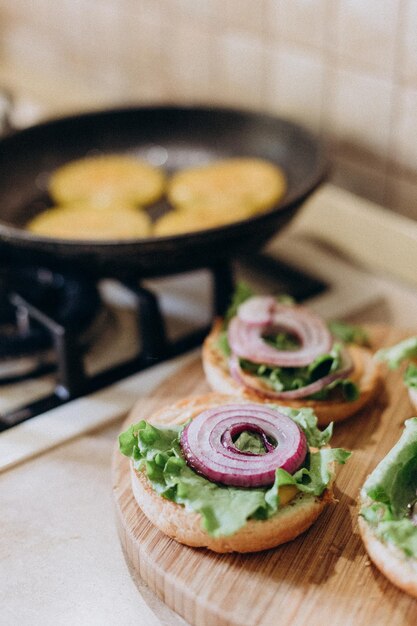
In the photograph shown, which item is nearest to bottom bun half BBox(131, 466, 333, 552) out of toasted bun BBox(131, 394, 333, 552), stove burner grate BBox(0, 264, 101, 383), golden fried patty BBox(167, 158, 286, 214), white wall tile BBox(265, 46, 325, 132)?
toasted bun BBox(131, 394, 333, 552)

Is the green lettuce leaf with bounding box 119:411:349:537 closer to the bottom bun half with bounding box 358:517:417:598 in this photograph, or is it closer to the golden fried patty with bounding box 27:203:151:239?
the bottom bun half with bounding box 358:517:417:598

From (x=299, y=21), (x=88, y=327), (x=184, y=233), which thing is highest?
(x=299, y=21)

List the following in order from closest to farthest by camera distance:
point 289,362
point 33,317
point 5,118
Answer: point 289,362
point 33,317
point 5,118

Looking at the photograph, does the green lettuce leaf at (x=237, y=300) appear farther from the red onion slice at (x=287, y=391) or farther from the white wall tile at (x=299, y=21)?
the white wall tile at (x=299, y=21)

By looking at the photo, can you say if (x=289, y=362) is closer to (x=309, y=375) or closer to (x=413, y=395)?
(x=309, y=375)

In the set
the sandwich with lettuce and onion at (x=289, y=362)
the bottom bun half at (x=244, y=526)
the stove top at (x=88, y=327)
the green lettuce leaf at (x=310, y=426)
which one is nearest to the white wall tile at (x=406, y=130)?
the stove top at (x=88, y=327)

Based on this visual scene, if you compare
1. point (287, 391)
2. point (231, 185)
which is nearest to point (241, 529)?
point (287, 391)
